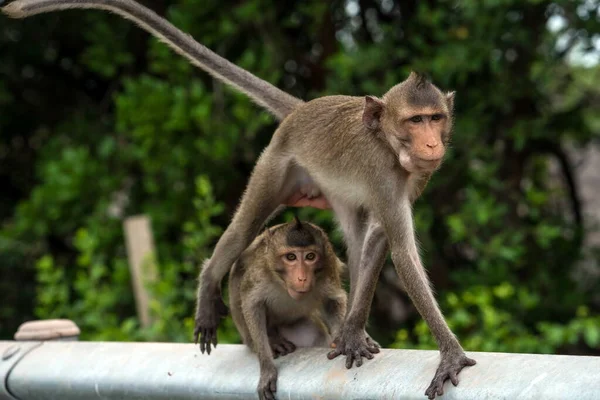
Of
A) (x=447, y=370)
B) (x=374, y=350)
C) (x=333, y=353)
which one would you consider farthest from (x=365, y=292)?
(x=447, y=370)

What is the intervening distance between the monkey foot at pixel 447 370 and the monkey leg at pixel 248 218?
1.35 metres

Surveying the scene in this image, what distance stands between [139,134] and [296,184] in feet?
9.95

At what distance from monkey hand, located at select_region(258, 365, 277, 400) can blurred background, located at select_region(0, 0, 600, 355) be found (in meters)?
2.55

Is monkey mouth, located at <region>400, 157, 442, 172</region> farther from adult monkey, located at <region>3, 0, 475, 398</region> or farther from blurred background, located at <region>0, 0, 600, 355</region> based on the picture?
blurred background, located at <region>0, 0, 600, 355</region>

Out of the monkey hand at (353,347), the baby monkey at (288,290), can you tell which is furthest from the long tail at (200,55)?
the monkey hand at (353,347)

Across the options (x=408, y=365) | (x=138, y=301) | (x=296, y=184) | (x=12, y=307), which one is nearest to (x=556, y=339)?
(x=296, y=184)

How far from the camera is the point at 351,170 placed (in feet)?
11.7

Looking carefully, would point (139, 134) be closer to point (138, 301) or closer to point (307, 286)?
point (138, 301)

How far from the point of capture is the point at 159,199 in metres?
7.12

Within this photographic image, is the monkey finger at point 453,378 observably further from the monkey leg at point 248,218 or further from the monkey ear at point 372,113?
the monkey leg at point 248,218

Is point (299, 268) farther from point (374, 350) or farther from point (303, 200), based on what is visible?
point (374, 350)

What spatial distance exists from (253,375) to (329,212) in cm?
303

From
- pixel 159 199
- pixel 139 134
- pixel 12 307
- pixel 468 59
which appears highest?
pixel 468 59

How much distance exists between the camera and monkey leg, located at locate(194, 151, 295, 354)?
12.4 ft
